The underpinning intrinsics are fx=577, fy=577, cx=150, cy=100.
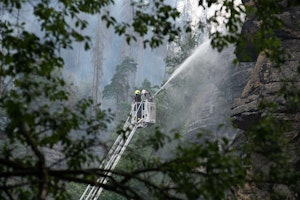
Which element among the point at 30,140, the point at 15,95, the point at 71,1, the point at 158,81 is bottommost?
the point at 30,140

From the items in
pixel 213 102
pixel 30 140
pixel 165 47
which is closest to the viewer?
pixel 30 140

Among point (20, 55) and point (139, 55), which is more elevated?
point (139, 55)

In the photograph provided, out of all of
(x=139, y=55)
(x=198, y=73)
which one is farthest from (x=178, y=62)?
(x=139, y=55)

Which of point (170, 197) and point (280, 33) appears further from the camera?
point (280, 33)

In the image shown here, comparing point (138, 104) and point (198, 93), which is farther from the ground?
point (198, 93)

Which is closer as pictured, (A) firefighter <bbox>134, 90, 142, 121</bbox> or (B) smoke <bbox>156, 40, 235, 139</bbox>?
(A) firefighter <bbox>134, 90, 142, 121</bbox>

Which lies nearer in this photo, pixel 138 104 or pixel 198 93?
pixel 138 104

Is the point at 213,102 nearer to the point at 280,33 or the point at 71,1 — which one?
the point at 280,33

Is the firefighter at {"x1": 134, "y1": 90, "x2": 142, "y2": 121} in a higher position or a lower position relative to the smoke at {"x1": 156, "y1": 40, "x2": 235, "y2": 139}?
lower

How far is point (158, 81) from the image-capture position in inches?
3637

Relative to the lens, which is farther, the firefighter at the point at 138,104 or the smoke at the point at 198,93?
the smoke at the point at 198,93

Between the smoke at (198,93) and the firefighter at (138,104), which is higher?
the smoke at (198,93)

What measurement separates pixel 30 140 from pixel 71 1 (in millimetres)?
2016

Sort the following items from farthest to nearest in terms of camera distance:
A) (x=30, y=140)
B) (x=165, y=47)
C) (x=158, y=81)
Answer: (x=158, y=81), (x=165, y=47), (x=30, y=140)
